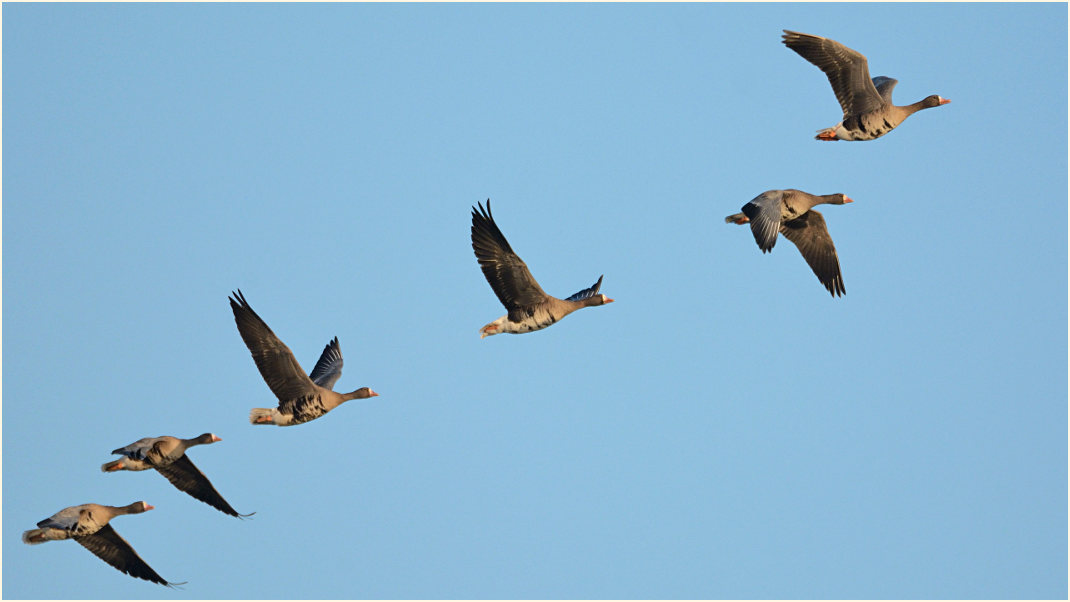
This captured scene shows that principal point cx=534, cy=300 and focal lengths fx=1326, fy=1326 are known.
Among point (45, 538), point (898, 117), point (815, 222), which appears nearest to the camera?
point (45, 538)

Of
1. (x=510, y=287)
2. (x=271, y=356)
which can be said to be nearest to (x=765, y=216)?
(x=510, y=287)

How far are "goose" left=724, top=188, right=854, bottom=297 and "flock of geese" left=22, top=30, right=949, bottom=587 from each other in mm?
27

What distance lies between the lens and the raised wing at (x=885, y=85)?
25.9 metres

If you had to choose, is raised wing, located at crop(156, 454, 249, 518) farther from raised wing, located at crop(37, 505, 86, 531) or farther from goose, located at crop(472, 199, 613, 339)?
goose, located at crop(472, 199, 613, 339)

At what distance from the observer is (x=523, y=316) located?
23094 mm

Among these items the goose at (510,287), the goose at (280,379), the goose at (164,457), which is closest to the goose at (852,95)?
the goose at (510,287)

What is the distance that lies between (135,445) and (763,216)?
12.0 metres

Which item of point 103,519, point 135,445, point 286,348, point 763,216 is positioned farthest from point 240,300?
point 763,216

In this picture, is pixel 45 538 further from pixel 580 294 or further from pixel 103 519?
pixel 580 294

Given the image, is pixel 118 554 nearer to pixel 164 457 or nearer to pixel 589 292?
pixel 164 457

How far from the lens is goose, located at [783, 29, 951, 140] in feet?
79.6

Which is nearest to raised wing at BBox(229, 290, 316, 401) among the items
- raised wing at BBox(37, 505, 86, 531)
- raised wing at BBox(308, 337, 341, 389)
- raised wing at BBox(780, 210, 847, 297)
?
raised wing at BBox(308, 337, 341, 389)

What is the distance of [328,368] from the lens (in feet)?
90.0

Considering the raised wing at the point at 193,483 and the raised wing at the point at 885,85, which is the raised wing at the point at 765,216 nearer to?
the raised wing at the point at 885,85
